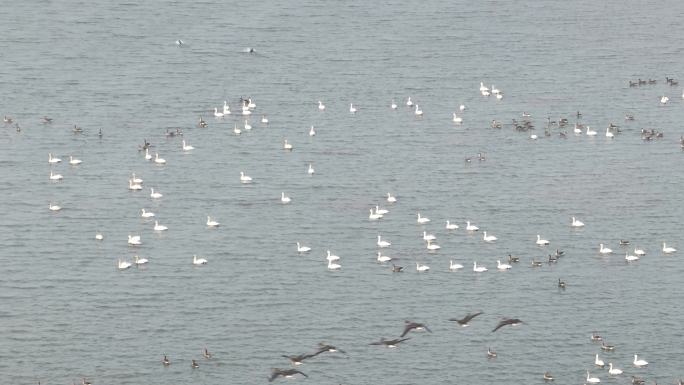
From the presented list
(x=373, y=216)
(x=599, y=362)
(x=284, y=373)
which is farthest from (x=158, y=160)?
(x=599, y=362)

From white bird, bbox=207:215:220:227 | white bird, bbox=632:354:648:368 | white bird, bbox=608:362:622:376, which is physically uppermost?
white bird, bbox=207:215:220:227

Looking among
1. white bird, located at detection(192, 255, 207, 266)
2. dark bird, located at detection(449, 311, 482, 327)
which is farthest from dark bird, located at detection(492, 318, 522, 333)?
white bird, located at detection(192, 255, 207, 266)

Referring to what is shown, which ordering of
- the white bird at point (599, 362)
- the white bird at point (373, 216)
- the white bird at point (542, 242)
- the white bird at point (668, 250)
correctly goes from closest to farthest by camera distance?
the white bird at point (599, 362)
the white bird at point (668, 250)
the white bird at point (542, 242)
the white bird at point (373, 216)

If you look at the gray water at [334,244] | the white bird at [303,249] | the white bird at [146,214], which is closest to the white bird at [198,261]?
the gray water at [334,244]

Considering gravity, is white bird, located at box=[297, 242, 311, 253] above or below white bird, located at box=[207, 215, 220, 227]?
below

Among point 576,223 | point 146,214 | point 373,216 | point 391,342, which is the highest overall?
point 146,214

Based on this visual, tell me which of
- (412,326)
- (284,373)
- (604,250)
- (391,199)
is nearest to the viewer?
(284,373)

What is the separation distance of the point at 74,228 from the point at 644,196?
5341cm

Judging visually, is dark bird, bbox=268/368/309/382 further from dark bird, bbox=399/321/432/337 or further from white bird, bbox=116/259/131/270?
white bird, bbox=116/259/131/270

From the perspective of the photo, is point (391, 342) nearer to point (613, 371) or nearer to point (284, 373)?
point (284, 373)

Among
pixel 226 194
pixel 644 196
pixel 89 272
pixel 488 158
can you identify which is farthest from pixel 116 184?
pixel 644 196

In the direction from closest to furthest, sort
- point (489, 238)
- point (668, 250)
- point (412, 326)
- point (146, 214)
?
1. point (412, 326)
2. point (668, 250)
3. point (489, 238)
4. point (146, 214)

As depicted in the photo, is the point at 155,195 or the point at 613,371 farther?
the point at 155,195

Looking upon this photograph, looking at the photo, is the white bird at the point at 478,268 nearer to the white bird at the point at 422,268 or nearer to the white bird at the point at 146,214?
the white bird at the point at 422,268
